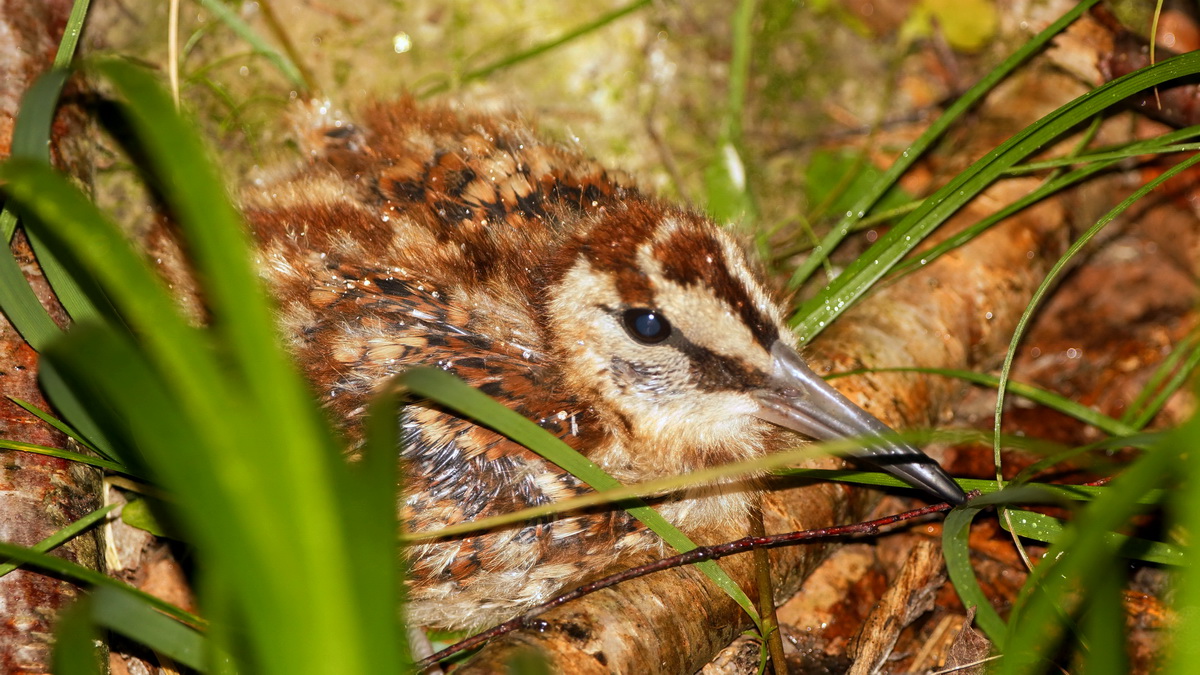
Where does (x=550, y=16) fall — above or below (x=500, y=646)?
above

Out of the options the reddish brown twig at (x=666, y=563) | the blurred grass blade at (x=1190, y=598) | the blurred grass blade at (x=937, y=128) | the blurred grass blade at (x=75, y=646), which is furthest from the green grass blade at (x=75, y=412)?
the blurred grass blade at (x=1190, y=598)

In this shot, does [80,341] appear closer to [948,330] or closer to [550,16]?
[948,330]

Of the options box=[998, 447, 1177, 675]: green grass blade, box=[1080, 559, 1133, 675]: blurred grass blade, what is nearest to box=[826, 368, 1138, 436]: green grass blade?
box=[998, 447, 1177, 675]: green grass blade

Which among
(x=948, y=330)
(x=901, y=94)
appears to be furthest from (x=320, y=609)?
(x=901, y=94)

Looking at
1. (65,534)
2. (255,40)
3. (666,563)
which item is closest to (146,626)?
(65,534)

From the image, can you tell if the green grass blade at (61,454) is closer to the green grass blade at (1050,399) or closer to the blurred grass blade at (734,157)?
the green grass blade at (1050,399)

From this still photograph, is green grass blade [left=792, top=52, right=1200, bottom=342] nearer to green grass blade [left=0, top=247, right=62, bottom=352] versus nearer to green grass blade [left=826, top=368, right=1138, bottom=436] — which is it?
green grass blade [left=826, top=368, right=1138, bottom=436]
